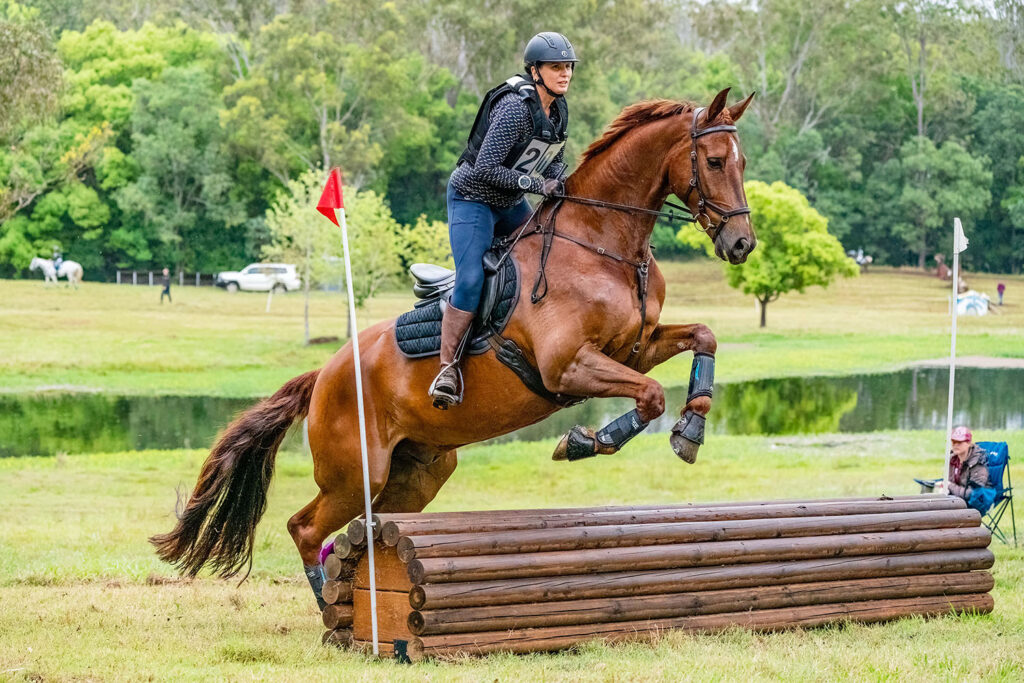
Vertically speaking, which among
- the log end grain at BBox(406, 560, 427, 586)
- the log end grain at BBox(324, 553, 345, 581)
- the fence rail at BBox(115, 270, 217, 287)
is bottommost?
the fence rail at BBox(115, 270, 217, 287)

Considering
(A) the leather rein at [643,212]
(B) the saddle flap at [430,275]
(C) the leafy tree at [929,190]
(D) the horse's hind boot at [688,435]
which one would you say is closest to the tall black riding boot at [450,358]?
(A) the leather rein at [643,212]

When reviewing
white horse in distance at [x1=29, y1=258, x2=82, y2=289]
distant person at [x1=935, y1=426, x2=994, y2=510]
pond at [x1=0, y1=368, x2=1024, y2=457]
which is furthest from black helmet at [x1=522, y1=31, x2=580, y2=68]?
white horse in distance at [x1=29, y1=258, x2=82, y2=289]

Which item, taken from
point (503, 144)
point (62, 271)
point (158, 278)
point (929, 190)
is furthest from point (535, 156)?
point (929, 190)

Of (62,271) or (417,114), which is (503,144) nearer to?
(62,271)

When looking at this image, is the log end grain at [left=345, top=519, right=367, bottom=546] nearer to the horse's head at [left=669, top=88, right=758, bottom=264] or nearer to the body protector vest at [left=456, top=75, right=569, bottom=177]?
the body protector vest at [left=456, top=75, right=569, bottom=177]

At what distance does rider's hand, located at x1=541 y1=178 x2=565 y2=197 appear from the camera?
6.27m

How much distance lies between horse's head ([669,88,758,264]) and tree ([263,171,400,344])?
99.5ft

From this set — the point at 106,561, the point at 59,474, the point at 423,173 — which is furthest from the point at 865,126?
the point at 106,561

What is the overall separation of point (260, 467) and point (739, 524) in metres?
3.05

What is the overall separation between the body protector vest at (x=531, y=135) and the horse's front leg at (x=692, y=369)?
1116 mm

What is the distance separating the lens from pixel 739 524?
21.6ft

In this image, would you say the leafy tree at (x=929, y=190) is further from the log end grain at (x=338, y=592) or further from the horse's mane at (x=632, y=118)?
the log end grain at (x=338, y=592)

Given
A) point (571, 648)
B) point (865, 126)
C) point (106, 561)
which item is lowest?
point (106, 561)

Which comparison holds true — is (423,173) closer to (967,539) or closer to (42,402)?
(42,402)
